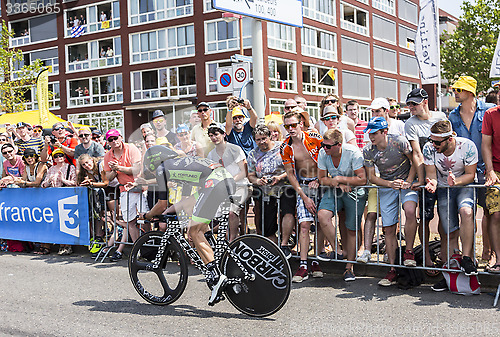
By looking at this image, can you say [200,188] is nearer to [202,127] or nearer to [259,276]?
[259,276]

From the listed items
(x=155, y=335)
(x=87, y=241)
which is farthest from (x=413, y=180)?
(x=87, y=241)

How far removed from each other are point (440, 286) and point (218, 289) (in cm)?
254

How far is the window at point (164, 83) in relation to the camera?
132 ft

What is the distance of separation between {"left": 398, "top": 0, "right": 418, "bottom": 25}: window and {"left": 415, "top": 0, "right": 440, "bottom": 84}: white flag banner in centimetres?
4552

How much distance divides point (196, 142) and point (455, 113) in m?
4.00

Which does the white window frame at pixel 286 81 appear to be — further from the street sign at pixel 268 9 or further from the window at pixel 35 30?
the street sign at pixel 268 9

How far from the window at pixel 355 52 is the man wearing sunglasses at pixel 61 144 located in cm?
3751

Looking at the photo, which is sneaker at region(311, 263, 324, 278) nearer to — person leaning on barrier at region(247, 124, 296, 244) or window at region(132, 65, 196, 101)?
person leaning on barrier at region(247, 124, 296, 244)

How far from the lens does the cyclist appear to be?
552 cm

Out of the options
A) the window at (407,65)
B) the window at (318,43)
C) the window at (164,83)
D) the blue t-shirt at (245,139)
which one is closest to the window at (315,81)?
the window at (318,43)

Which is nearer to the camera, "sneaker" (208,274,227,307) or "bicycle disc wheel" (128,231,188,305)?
"sneaker" (208,274,227,307)

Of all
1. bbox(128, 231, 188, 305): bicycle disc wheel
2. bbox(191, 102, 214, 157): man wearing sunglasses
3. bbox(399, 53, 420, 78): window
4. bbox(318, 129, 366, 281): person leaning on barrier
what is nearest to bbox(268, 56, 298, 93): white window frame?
bbox(399, 53, 420, 78): window

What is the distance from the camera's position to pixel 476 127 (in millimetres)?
6684

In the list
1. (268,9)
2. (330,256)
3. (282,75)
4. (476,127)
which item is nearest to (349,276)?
(330,256)
